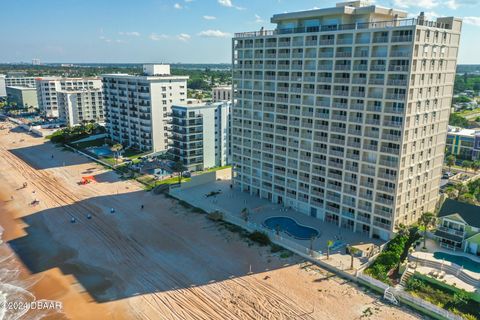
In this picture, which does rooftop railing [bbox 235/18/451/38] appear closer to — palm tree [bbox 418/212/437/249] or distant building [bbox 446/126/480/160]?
palm tree [bbox 418/212/437/249]

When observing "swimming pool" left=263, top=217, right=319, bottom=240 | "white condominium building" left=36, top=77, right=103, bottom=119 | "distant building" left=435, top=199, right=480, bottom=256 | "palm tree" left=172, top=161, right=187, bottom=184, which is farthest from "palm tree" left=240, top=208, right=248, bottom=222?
"white condominium building" left=36, top=77, right=103, bottom=119

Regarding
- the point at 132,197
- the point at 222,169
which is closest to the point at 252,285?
the point at 132,197

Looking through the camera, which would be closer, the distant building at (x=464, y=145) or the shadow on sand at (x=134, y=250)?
the shadow on sand at (x=134, y=250)

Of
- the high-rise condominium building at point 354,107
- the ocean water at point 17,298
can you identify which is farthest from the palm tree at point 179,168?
the ocean water at point 17,298

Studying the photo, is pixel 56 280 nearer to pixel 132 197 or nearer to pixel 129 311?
pixel 129 311

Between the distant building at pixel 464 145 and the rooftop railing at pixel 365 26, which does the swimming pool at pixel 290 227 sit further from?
the distant building at pixel 464 145

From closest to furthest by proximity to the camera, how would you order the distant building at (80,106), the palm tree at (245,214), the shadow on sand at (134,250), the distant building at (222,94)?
the shadow on sand at (134,250) → the palm tree at (245,214) → the distant building at (80,106) → the distant building at (222,94)

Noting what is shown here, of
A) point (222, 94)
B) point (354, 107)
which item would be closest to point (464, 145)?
point (354, 107)

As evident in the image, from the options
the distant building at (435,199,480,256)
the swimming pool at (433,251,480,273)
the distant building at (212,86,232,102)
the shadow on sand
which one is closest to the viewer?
the shadow on sand
